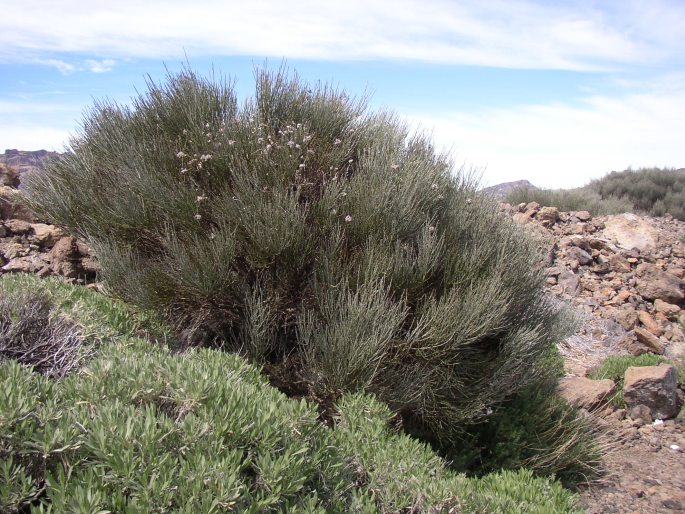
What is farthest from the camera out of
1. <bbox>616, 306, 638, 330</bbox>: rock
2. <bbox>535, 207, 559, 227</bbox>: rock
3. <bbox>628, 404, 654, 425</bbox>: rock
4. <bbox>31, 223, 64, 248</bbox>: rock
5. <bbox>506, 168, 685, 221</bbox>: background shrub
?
<bbox>506, 168, 685, 221</bbox>: background shrub

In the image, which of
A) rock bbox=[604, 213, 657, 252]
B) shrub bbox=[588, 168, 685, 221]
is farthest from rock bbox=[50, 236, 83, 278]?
shrub bbox=[588, 168, 685, 221]

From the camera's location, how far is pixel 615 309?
8.73 meters

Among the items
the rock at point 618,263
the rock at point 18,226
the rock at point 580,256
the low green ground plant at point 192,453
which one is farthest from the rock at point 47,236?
the rock at point 618,263

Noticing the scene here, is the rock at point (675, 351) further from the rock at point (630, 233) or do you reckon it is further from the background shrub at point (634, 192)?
the background shrub at point (634, 192)

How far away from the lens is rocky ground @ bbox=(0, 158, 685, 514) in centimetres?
479

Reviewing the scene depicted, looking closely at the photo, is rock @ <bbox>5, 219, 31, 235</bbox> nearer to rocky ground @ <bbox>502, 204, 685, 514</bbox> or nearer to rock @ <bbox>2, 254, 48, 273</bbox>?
rock @ <bbox>2, 254, 48, 273</bbox>

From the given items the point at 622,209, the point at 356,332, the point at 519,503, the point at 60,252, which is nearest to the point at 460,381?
the point at 356,332

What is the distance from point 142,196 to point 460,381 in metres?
2.72

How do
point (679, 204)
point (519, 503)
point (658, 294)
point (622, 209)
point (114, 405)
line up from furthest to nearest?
point (679, 204) < point (622, 209) < point (658, 294) < point (519, 503) < point (114, 405)

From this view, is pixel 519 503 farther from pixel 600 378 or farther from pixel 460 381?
pixel 600 378

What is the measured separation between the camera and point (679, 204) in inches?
683

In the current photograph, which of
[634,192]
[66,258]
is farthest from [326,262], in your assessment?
[634,192]

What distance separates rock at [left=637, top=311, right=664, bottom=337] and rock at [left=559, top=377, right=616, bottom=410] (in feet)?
9.19

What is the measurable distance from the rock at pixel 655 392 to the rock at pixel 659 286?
3.48 meters
